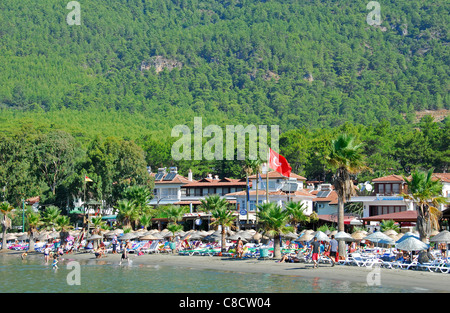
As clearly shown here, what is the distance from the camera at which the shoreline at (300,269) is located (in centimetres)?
3309

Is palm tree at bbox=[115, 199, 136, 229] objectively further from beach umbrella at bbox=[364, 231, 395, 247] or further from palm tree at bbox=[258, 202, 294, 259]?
beach umbrella at bbox=[364, 231, 395, 247]

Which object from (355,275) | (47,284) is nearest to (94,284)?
(47,284)

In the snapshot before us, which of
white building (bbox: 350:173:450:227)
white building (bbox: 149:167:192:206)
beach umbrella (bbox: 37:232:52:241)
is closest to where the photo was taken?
white building (bbox: 350:173:450:227)

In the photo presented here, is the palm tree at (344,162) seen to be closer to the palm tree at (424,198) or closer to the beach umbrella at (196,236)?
the palm tree at (424,198)

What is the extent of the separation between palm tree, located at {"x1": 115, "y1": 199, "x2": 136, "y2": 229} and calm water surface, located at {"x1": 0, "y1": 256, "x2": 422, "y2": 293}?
1987 cm

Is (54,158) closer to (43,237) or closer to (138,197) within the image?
(138,197)

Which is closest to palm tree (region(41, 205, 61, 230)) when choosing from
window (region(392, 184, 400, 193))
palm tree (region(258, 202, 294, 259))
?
palm tree (region(258, 202, 294, 259))

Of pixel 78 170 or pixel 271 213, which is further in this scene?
pixel 78 170

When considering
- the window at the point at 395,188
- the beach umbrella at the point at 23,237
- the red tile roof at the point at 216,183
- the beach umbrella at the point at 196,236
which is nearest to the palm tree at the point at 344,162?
the beach umbrella at the point at 196,236

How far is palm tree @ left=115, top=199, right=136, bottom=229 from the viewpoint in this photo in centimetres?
6869

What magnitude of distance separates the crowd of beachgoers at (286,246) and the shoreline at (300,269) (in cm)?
90

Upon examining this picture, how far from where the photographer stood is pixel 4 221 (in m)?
70.1
